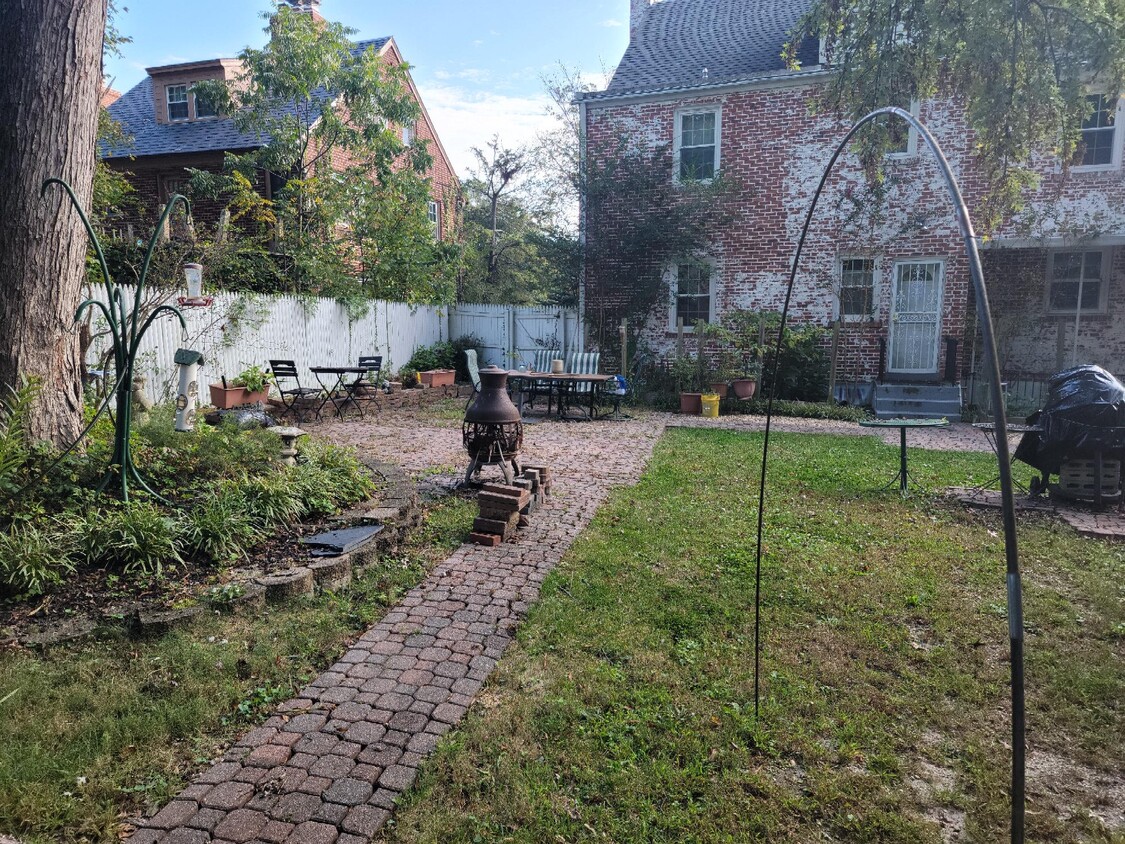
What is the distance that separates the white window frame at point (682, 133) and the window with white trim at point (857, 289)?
3260 mm

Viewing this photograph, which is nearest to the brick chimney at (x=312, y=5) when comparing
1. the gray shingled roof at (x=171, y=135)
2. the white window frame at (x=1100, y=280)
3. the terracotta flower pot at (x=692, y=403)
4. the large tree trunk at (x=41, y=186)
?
the gray shingled roof at (x=171, y=135)

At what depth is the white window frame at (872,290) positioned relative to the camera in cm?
1283

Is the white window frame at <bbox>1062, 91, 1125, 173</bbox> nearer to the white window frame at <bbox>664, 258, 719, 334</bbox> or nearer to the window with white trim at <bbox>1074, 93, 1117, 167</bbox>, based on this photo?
the window with white trim at <bbox>1074, 93, 1117, 167</bbox>

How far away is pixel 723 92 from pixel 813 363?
19.0ft

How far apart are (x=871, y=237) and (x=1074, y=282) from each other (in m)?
4.04

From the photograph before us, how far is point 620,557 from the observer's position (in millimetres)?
4371

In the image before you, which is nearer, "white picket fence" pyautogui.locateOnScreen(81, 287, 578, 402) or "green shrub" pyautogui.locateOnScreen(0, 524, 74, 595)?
"green shrub" pyautogui.locateOnScreen(0, 524, 74, 595)

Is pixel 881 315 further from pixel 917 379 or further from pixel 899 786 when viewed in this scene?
pixel 899 786

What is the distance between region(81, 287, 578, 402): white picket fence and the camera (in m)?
8.66

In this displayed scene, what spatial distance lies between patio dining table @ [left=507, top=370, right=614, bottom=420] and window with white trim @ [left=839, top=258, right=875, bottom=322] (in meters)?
5.31

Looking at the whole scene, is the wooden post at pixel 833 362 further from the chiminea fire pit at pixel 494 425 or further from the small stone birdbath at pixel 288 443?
the small stone birdbath at pixel 288 443

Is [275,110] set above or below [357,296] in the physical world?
above

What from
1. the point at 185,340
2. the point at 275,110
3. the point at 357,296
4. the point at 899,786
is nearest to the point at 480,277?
the point at 275,110

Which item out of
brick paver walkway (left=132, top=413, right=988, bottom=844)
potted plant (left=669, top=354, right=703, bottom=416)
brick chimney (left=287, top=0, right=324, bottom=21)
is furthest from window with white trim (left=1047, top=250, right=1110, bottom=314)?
brick chimney (left=287, top=0, right=324, bottom=21)
